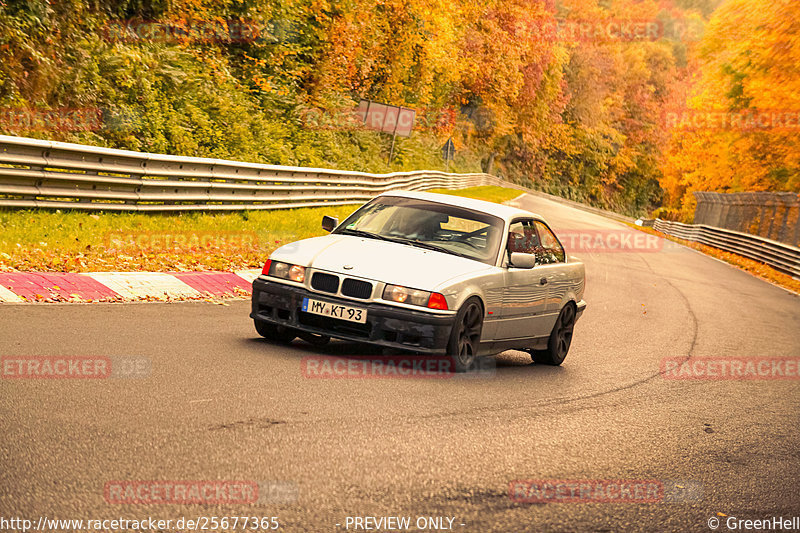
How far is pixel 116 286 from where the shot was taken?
34.4ft

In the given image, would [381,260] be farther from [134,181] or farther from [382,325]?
[134,181]

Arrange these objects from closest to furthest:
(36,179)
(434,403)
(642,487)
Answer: (642,487), (434,403), (36,179)

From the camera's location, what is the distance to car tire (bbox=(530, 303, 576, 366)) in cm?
991

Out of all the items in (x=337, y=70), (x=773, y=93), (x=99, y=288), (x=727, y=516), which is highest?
(x=773, y=93)

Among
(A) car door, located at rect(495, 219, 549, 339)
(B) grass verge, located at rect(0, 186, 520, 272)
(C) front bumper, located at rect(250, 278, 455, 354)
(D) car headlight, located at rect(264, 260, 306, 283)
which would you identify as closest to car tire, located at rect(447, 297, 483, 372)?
(C) front bumper, located at rect(250, 278, 455, 354)

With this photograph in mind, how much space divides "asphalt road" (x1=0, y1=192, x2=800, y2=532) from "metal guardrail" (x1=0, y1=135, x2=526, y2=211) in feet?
13.3

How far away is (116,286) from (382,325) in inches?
162

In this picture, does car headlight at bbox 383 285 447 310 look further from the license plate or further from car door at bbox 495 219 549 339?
car door at bbox 495 219 549 339

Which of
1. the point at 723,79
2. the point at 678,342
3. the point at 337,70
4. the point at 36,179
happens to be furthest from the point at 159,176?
the point at 723,79

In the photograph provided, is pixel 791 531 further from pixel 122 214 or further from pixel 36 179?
pixel 122 214

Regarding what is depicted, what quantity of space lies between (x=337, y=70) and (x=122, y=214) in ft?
62.6

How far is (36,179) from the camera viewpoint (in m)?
13.0

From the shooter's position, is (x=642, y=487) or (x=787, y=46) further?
(x=787, y=46)

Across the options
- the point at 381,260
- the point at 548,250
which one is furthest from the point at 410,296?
the point at 548,250
